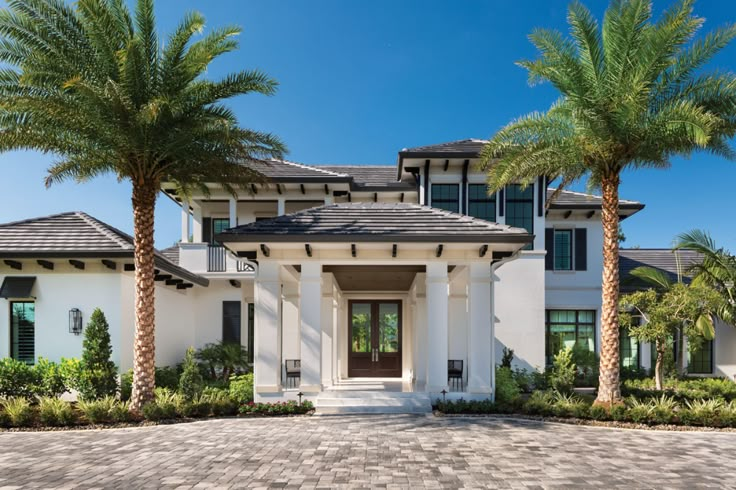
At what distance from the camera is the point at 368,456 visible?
26.1 feet

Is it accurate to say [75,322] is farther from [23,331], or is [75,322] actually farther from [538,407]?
[538,407]

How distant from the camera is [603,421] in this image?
10.9m

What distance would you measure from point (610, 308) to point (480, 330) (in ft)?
10.1

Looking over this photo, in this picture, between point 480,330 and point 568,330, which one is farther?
point 568,330

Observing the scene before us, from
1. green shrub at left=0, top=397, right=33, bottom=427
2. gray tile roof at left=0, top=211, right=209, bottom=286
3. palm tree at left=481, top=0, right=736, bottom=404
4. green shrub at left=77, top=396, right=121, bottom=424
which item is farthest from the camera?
gray tile roof at left=0, top=211, right=209, bottom=286

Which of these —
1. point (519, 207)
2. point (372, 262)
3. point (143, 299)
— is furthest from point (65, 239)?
point (519, 207)

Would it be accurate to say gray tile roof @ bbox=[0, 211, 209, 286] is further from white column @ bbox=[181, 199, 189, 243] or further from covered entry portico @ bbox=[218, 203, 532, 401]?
covered entry portico @ bbox=[218, 203, 532, 401]

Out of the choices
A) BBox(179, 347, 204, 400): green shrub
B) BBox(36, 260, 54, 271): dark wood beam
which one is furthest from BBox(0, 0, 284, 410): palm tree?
BBox(36, 260, 54, 271): dark wood beam

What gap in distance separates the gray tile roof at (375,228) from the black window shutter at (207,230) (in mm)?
8559

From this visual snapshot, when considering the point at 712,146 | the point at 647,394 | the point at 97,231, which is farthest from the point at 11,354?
the point at 712,146

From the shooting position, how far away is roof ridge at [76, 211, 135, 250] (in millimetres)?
13820

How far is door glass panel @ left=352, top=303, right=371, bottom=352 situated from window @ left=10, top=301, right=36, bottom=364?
1009cm

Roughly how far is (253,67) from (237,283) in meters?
9.93

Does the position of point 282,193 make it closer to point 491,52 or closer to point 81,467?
point 491,52
